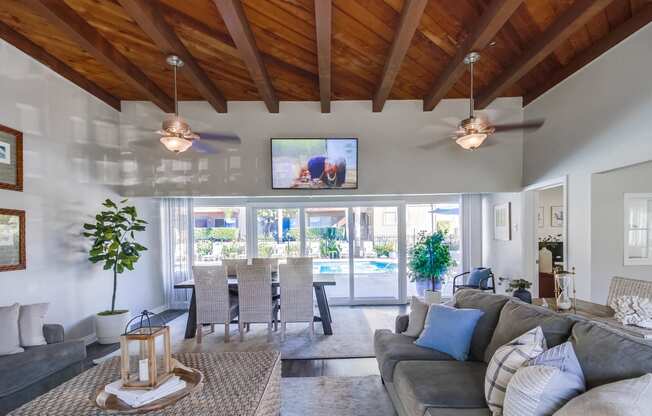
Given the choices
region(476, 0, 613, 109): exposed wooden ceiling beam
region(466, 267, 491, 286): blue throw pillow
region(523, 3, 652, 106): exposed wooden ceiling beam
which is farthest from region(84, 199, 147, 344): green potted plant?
region(523, 3, 652, 106): exposed wooden ceiling beam

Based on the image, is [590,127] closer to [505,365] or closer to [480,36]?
[480,36]

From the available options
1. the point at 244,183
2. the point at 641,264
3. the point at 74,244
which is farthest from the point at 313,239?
the point at 641,264

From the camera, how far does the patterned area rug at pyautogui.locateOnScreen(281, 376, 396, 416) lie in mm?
2621

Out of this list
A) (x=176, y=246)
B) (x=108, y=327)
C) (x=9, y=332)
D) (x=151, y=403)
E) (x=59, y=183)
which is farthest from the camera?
(x=176, y=246)

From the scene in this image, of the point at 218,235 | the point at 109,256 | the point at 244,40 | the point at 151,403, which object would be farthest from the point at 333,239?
the point at 151,403

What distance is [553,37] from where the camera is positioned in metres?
3.04

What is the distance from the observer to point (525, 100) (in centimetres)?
490

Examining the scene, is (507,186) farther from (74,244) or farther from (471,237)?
(74,244)

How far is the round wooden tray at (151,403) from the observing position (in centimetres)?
177

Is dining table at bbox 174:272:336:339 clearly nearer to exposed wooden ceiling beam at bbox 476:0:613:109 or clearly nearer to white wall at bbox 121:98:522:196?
white wall at bbox 121:98:522:196

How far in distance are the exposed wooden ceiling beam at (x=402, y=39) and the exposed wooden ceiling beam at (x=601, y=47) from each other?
6.33ft

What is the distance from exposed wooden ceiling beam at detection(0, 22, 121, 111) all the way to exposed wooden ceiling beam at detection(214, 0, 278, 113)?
227 cm

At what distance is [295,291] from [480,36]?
133 inches

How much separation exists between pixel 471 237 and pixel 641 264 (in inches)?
105
